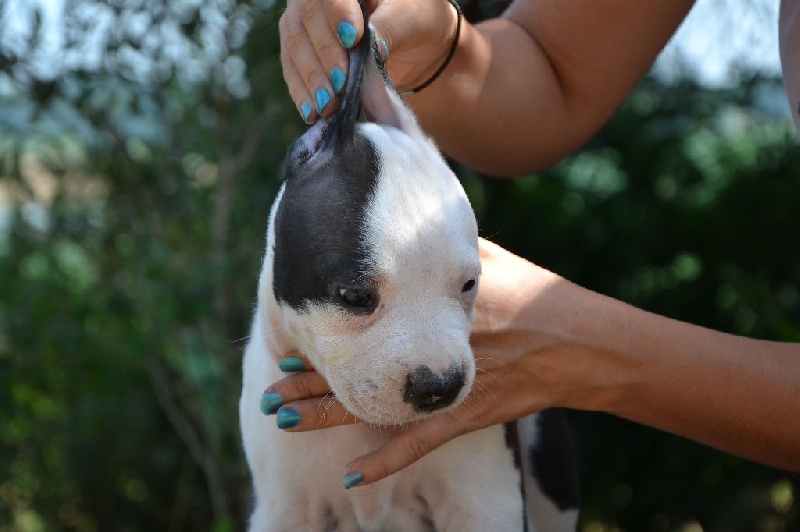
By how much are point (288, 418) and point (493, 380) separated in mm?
369

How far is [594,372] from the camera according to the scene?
1.89m

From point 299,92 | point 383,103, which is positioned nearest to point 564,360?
point 383,103

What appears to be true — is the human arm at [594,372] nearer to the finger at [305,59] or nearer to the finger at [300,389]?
the finger at [300,389]

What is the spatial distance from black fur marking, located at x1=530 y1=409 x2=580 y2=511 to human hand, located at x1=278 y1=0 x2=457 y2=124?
0.81m

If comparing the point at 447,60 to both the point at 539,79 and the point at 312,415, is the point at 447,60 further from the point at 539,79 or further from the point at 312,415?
the point at 312,415

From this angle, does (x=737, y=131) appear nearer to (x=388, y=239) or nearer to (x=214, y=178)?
(x=214, y=178)

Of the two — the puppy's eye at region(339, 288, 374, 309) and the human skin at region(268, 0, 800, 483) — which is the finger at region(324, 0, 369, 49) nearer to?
the human skin at region(268, 0, 800, 483)

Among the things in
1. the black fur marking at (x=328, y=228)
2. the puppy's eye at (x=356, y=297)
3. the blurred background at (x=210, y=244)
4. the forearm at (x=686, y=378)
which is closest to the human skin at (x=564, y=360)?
the forearm at (x=686, y=378)

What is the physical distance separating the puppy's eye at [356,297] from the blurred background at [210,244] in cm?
161

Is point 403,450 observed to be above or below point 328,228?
below

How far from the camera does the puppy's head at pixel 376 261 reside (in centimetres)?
161

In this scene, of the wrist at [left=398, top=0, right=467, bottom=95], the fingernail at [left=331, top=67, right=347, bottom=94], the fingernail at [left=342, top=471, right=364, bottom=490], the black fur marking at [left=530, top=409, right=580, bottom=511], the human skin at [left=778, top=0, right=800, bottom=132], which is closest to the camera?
the fingernail at [left=331, top=67, right=347, bottom=94]

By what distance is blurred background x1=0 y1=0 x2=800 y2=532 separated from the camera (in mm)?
3428

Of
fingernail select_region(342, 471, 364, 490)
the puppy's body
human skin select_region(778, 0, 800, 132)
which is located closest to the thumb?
fingernail select_region(342, 471, 364, 490)
